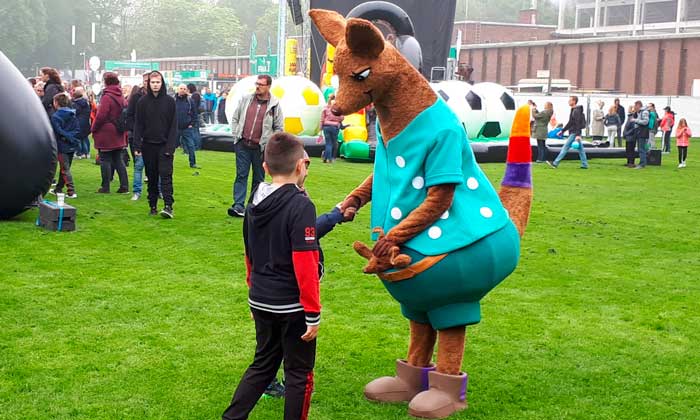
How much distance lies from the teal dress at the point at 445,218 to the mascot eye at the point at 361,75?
1.14 feet

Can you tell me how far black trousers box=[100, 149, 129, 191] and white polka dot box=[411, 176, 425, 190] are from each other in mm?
9089

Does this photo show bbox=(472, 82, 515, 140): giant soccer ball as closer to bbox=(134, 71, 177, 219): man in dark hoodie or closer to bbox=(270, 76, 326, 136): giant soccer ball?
bbox=(270, 76, 326, 136): giant soccer ball

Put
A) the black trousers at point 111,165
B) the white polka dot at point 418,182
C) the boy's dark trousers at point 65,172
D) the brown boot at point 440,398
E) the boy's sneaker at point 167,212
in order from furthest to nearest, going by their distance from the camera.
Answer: the black trousers at point 111,165 < the boy's dark trousers at point 65,172 < the boy's sneaker at point 167,212 < the brown boot at point 440,398 < the white polka dot at point 418,182

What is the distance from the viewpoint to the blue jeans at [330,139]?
65.1ft

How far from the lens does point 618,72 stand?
2165 inches

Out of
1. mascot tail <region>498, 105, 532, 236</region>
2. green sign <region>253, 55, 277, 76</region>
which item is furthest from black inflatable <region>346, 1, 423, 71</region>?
green sign <region>253, 55, 277, 76</region>

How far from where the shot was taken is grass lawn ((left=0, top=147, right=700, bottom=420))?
505 centimetres

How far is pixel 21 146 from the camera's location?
10.1 metres

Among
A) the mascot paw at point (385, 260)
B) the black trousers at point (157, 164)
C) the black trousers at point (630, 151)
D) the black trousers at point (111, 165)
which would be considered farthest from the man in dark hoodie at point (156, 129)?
the black trousers at point (630, 151)

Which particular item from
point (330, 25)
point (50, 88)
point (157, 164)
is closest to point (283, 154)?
point (330, 25)

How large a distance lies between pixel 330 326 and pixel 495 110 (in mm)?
16399

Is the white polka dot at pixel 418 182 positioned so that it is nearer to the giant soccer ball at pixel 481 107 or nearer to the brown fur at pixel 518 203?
the brown fur at pixel 518 203

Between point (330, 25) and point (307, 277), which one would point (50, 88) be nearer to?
point (330, 25)

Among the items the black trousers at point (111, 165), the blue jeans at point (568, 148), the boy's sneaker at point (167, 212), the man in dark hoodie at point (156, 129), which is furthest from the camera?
the blue jeans at point (568, 148)
